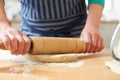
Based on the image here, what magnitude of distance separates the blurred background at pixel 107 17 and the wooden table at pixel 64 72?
1017 millimetres

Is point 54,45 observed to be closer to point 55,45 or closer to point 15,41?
point 55,45

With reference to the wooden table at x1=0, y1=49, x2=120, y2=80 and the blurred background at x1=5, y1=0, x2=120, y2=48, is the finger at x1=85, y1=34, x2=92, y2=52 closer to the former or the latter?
the wooden table at x1=0, y1=49, x2=120, y2=80

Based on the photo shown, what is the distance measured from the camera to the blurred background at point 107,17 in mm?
1773

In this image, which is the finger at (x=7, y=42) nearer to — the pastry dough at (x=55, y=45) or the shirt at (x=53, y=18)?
the pastry dough at (x=55, y=45)

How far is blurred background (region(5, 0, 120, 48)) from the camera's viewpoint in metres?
1.77

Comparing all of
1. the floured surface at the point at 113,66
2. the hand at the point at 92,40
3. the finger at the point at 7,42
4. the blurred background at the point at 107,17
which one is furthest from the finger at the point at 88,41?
the blurred background at the point at 107,17

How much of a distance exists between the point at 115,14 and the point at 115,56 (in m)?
1.15

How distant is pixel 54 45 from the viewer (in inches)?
31.4

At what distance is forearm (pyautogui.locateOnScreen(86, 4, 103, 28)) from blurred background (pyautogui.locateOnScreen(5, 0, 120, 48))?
802mm

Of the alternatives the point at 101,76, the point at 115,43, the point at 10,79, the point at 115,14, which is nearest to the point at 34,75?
the point at 10,79

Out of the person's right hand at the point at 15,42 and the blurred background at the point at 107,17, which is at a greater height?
the person's right hand at the point at 15,42

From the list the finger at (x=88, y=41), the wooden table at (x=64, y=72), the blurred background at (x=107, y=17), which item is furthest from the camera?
the blurred background at (x=107, y=17)

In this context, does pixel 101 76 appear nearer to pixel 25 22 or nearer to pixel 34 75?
pixel 34 75

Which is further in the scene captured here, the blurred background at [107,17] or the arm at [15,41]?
the blurred background at [107,17]
